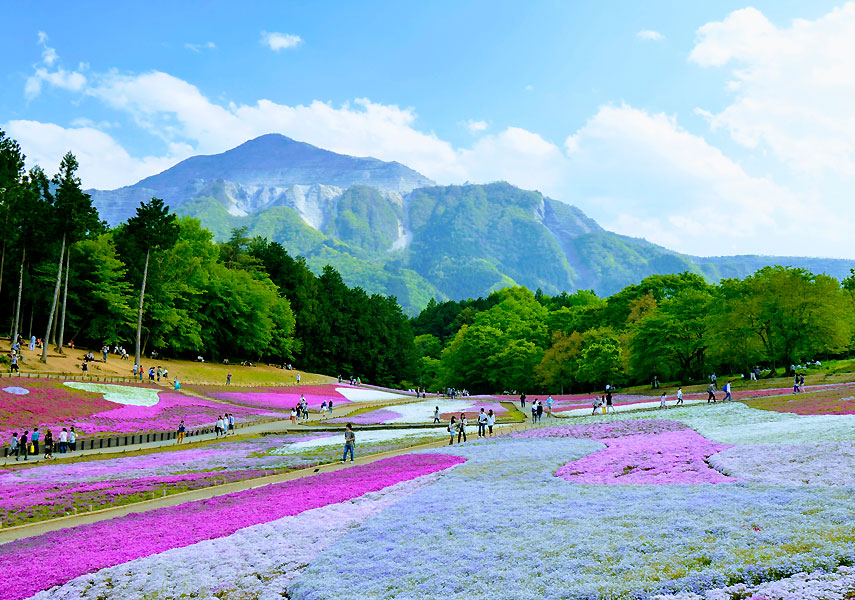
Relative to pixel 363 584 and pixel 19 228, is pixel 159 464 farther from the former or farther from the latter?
pixel 19 228

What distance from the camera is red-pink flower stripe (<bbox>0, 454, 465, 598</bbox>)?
1334cm

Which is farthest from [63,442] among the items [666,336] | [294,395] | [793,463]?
[666,336]

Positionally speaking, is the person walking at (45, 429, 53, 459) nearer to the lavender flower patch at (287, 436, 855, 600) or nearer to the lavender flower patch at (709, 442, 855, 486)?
the lavender flower patch at (287, 436, 855, 600)

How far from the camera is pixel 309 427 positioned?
4575 centimetres

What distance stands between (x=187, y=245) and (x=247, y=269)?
23549 millimetres

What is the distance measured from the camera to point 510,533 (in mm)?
13648

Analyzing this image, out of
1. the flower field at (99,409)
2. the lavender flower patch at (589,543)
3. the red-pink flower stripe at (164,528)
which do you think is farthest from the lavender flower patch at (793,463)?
the flower field at (99,409)

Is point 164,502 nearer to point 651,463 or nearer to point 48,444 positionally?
point 48,444

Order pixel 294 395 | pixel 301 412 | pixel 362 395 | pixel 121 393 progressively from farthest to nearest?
pixel 362 395 < pixel 294 395 < pixel 301 412 < pixel 121 393

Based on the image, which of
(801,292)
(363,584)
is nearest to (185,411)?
(363,584)

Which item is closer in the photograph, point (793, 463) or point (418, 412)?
point (793, 463)

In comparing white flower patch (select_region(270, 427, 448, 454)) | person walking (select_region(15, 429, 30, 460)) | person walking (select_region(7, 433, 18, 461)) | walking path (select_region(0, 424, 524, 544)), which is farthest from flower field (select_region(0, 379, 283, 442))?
walking path (select_region(0, 424, 524, 544))

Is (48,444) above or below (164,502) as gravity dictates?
below

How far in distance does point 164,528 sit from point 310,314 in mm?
94771
